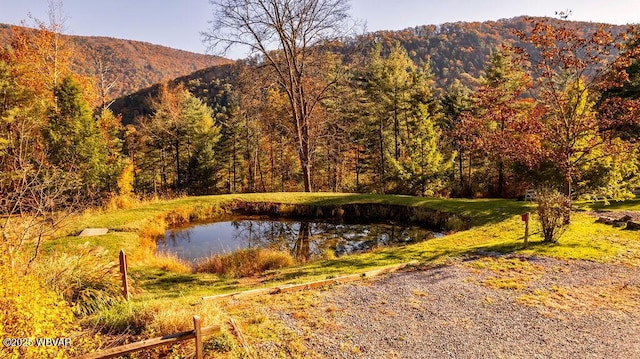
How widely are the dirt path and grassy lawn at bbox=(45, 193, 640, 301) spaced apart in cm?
114

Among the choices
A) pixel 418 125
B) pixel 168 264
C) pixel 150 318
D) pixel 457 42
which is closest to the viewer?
pixel 150 318

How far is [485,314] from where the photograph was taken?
236 inches

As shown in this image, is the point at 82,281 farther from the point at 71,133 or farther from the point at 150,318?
the point at 71,133

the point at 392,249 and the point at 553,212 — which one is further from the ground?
the point at 553,212

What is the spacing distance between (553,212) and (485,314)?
5.00 metres

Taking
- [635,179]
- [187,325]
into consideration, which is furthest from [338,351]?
[635,179]

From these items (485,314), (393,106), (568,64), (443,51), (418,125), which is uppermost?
(443,51)

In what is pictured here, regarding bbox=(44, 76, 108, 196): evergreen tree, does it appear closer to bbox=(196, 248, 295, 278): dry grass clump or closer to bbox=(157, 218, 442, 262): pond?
bbox=(157, 218, 442, 262): pond

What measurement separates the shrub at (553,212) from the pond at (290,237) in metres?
3.91

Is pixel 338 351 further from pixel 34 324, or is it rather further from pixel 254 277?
pixel 254 277

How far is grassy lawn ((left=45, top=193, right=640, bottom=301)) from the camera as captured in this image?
8.20 metres

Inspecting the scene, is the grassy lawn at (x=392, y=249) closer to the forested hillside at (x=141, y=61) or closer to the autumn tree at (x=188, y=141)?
the autumn tree at (x=188, y=141)

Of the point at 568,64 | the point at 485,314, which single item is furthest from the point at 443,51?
the point at 485,314

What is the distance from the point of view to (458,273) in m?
7.92
